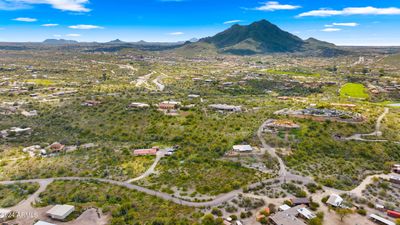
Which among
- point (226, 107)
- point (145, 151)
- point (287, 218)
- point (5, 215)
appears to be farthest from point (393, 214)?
point (5, 215)

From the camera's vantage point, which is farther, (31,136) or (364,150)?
(31,136)

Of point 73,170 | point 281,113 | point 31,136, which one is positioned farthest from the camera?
point 281,113

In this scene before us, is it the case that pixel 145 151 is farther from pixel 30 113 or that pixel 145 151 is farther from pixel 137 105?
pixel 30 113

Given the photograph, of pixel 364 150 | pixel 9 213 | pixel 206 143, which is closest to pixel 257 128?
pixel 206 143

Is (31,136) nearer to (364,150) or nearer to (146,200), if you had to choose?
(146,200)

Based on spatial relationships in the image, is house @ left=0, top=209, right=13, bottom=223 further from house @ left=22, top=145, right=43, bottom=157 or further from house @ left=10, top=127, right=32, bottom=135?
house @ left=10, top=127, right=32, bottom=135

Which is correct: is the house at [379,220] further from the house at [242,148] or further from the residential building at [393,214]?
the house at [242,148]

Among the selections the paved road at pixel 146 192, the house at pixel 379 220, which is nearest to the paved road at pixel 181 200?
the paved road at pixel 146 192
